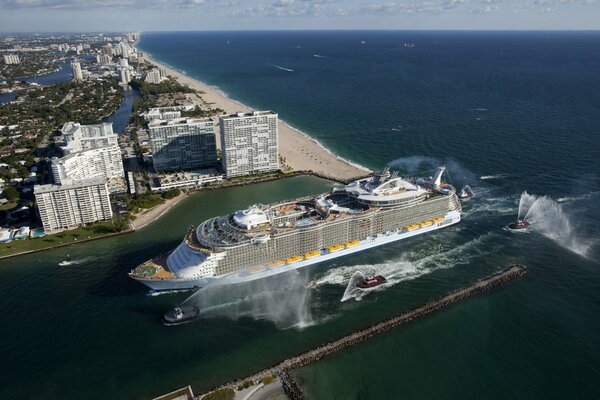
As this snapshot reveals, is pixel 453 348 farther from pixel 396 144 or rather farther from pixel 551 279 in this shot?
pixel 396 144

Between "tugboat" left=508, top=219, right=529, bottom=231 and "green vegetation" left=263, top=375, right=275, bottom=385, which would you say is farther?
"tugboat" left=508, top=219, right=529, bottom=231

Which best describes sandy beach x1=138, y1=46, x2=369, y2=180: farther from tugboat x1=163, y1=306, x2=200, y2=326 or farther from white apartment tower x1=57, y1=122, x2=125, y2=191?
tugboat x1=163, y1=306, x2=200, y2=326

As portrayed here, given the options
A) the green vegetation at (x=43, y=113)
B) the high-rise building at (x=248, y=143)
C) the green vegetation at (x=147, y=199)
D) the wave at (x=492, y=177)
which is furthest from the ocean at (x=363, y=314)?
the green vegetation at (x=43, y=113)

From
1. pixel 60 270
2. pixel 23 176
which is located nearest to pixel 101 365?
pixel 60 270

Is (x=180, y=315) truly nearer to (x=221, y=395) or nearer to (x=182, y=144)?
(x=221, y=395)

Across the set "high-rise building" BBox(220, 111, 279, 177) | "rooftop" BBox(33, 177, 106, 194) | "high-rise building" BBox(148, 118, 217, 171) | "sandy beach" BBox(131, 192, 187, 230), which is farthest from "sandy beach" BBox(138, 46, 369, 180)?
"rooftop" BBox(33, 177, 106, 194)

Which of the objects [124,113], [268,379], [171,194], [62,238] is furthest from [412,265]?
[124,113]
